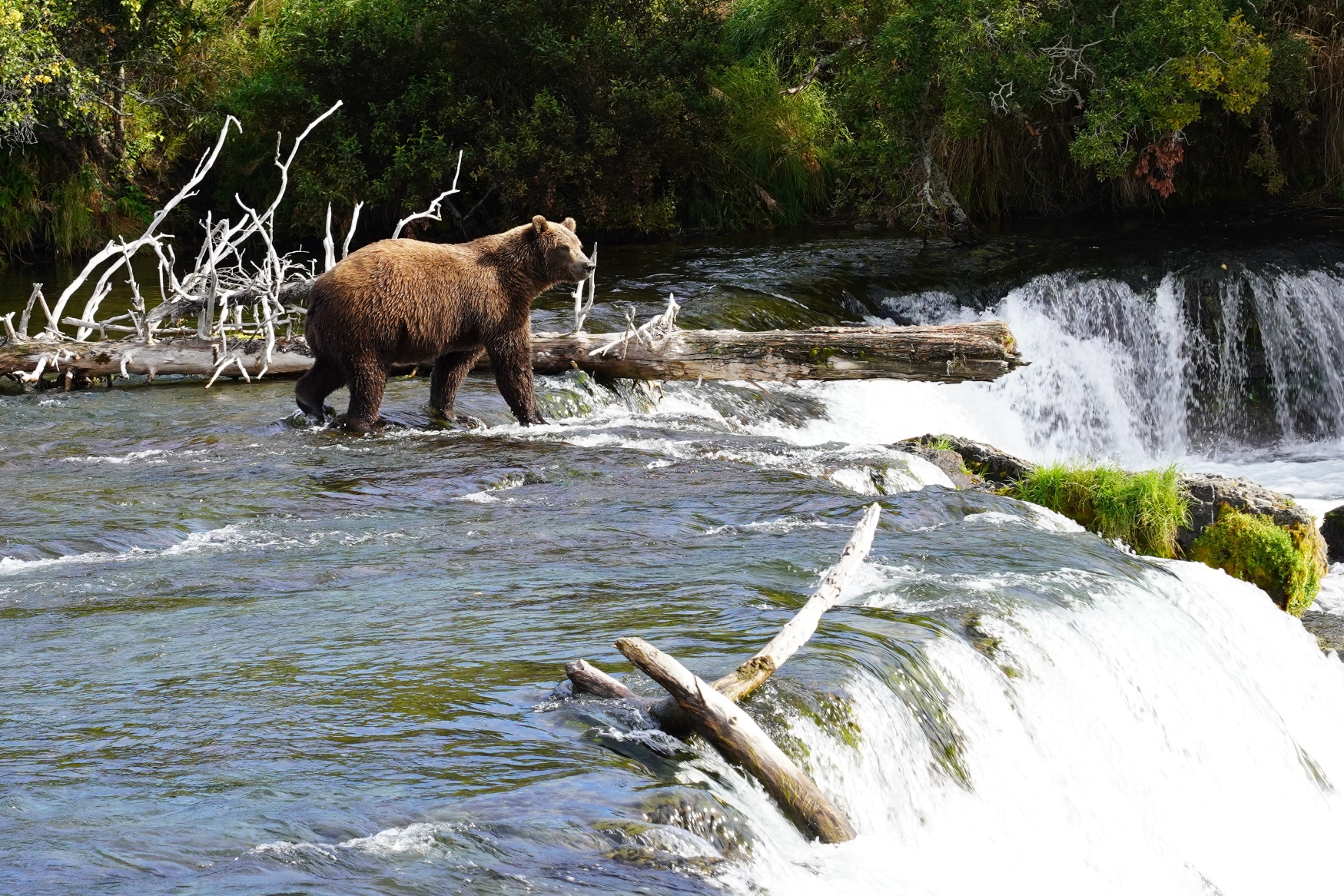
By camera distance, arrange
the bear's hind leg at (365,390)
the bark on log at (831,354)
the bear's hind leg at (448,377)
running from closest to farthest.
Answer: the bear's hind leg at (365,390)
the bear's hind leg at (448,377)
the bark on log at (831,354)

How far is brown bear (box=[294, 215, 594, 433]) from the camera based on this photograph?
35.0 ft

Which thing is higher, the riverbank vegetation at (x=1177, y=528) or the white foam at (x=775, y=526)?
the white foam at (x=775, y=526)

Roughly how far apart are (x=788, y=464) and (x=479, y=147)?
42.9 feet

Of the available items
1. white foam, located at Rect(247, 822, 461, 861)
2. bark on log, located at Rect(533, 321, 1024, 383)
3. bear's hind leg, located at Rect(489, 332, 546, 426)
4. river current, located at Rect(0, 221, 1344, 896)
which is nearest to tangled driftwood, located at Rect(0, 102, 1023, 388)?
bark on log, located at Rect(533, 321, 1024, 383)

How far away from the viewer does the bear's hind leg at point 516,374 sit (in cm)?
1135

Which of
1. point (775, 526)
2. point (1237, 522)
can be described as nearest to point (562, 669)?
point (775, 526)

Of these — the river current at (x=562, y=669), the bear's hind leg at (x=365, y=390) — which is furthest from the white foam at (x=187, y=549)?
the bear's hind leg at (x=365, y=390)

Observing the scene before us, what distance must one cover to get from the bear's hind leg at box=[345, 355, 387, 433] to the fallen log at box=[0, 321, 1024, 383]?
576 millimetres

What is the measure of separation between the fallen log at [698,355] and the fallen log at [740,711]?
6.82m

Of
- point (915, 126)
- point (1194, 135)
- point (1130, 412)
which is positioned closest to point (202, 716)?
point (1130, 412)

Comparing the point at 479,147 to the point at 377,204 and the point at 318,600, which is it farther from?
the point at 318,600

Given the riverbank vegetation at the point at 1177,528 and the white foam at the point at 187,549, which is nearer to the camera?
the white foam at the point at 187,549

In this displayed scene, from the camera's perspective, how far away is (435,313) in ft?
36.0

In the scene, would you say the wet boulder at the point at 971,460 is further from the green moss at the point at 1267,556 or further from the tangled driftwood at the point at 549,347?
the green moss at the point at 1267,556
